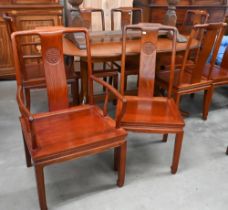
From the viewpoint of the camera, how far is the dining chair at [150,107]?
1.68 metres

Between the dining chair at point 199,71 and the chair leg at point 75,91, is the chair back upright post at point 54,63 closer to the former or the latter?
the chair leg at point 75,91

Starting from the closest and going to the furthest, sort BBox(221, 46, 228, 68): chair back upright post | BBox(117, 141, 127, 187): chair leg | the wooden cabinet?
BBox(117, 141, 127, 187): chair leg, BBox(221, 46, 228, 68): chair back upright post, the wooden cabinet

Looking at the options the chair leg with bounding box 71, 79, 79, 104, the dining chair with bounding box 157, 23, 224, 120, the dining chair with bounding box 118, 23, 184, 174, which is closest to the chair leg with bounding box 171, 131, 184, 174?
the dining chair with bounding box 118, 23, 184, 174

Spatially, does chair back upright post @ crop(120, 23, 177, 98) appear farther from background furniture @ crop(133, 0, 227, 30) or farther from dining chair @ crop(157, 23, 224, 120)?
background furniture @ crop(133, 0, 227, 30)

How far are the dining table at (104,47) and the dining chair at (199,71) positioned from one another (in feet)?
0.55

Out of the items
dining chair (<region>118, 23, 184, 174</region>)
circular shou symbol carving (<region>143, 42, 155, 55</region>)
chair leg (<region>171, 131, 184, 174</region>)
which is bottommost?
chair leg (<region>171, 131, 184, 174</region>)

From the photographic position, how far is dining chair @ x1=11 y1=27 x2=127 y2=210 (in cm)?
136

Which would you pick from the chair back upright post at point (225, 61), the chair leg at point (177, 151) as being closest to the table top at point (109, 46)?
the chair back upright post at point (225, 61)

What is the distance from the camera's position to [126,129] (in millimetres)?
1682

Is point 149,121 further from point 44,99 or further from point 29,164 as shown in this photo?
point 44,99

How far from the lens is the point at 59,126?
1573 millimetres

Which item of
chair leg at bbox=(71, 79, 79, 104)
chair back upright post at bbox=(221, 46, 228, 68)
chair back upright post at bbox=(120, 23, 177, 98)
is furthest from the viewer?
chair back upright post at bbox=(221, 46, 228, 68)

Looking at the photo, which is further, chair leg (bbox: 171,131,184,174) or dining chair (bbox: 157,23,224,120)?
dining chair (bbox: 157,23,224,120)

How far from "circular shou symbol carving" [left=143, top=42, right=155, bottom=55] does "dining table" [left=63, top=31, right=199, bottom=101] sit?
13 centimetres
